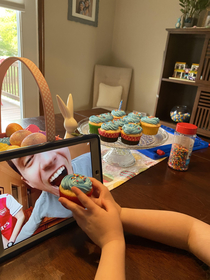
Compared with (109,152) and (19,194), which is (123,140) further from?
(19,194)

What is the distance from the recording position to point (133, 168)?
0.92 m

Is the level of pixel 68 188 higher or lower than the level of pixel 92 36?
lower

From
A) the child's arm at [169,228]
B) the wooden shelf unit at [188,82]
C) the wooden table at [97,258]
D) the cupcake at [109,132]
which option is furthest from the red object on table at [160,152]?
the wooden shelf unit at [188,82]

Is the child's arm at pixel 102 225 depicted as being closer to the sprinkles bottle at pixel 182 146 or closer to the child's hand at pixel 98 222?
the child's hand at pixel 98 222

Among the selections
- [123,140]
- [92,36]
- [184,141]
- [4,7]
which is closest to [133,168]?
[123,140]

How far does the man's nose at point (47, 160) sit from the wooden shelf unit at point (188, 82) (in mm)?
1713

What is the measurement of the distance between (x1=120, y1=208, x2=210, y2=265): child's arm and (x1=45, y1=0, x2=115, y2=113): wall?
2401mm

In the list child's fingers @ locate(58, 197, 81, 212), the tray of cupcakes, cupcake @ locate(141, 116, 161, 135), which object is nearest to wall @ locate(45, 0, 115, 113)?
the tray of cupcakes

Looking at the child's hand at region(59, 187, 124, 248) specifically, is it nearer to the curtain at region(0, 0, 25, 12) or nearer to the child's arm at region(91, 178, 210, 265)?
the child's arm at region(91, 178, 210, 265)

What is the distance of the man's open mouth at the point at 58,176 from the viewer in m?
0.50

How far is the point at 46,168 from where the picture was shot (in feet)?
1.62

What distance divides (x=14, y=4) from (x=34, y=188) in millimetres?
2312

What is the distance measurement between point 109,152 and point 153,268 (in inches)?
23.4

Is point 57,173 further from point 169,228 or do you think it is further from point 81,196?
point 169,228
